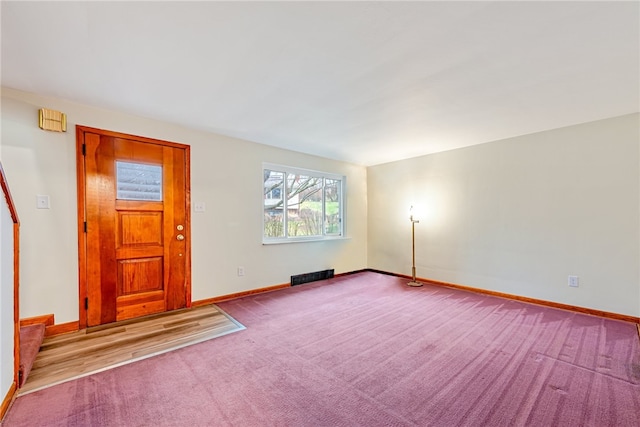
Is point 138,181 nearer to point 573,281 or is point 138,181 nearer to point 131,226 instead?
point 131,226

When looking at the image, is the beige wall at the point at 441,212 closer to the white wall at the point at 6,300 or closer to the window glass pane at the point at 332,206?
the window glass pane at the point at 332,206

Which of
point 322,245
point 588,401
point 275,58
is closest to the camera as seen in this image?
point 588,401

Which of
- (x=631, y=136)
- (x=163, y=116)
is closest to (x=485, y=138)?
(x=631, y=136)

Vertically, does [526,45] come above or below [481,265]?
above

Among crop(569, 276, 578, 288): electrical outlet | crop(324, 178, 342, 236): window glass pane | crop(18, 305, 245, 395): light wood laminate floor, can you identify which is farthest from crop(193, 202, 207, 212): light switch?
crop(569, 276, 578, 288): electrical outlet

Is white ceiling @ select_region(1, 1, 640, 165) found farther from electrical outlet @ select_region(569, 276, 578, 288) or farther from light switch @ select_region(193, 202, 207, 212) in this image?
electrical outlet @ select_region(569, 276, 578, 288)

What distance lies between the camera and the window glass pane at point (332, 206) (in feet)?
16.8

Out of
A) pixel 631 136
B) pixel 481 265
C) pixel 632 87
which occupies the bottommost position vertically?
pixel 481 265

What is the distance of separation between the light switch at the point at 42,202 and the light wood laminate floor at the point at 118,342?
1.24 metres

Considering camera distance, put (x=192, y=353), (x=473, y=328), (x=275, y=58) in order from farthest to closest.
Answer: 1. (x=473, y=328)
2. (x=192, y=353)
3. (x=275, y=58)

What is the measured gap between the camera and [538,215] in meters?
3.49

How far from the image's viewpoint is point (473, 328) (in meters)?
2.74

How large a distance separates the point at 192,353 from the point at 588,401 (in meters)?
2.83

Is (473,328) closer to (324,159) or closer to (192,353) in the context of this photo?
(192,353)
